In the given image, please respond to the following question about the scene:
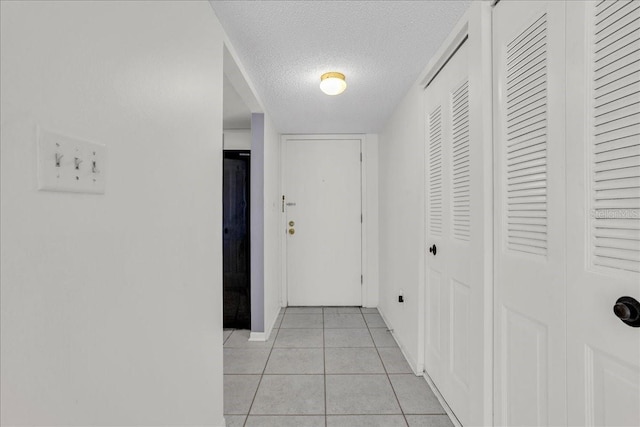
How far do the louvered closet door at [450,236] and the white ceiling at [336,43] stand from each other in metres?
0.25

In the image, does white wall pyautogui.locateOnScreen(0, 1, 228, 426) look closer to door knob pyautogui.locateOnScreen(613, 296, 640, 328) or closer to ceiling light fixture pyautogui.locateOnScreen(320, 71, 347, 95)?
ceiling light fixture pyautogui.locateOnScreen(320, 71, 347, 95)

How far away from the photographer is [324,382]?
2.22 meters

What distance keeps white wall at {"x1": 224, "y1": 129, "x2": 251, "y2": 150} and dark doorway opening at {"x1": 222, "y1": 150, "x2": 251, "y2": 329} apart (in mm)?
641

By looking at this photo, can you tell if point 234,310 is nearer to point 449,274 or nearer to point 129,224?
→ point 449,274

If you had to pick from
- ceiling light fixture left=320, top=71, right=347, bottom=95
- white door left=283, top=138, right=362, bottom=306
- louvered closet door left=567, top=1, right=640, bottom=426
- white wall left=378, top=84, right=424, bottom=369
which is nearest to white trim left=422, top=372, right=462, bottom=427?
white wall left=378, top=84, right=424, bottom=369

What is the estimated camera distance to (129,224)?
0.92 metres

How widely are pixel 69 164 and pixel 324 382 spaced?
6.88 feet

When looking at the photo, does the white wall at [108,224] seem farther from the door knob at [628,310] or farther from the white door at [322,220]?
the white door at [322,220]

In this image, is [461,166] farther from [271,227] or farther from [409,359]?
[271,227]

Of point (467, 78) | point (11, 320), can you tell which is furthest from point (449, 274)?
point (11, 320)

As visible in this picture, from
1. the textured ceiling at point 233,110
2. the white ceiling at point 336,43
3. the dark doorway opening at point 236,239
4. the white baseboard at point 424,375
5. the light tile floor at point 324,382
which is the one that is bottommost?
the light tile floor at point 324,382

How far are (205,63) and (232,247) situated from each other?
218 centimetres

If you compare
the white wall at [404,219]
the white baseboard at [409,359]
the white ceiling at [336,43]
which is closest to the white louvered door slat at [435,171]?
the white wall at [404,219]

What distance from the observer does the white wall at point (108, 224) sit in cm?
59
